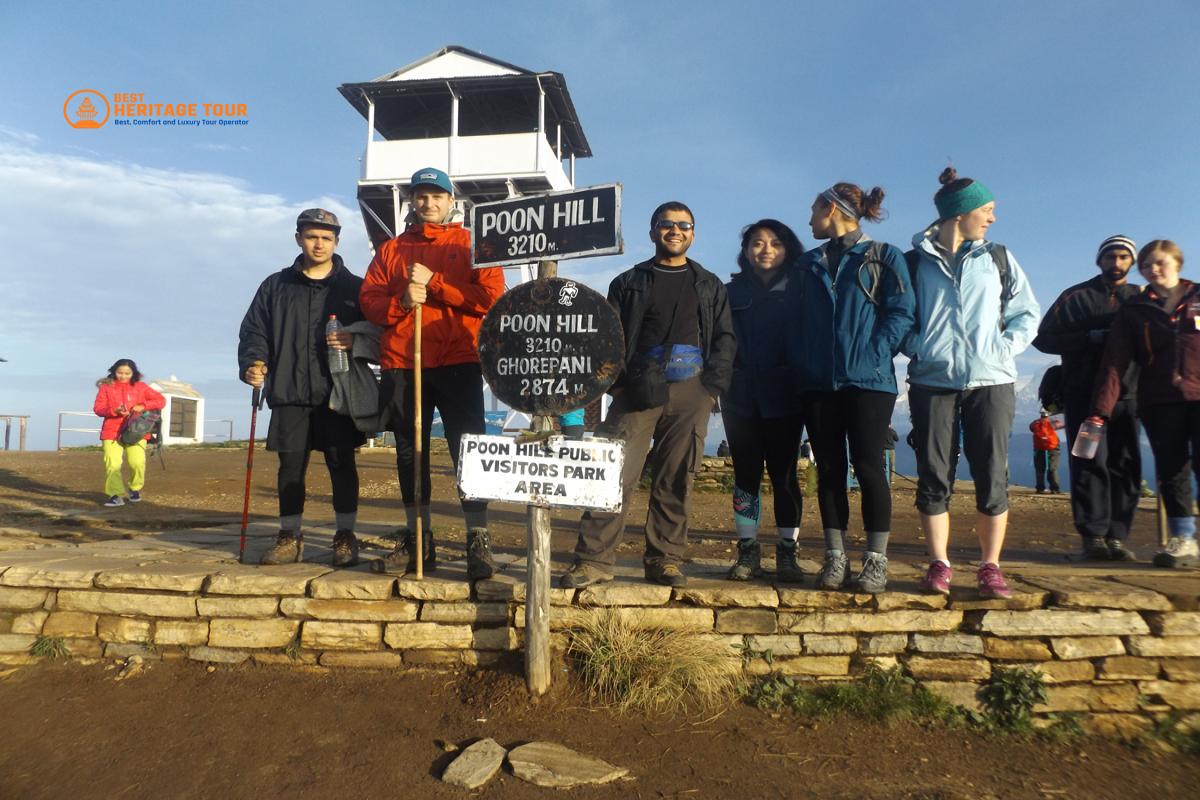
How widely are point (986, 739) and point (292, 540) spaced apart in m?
3.64

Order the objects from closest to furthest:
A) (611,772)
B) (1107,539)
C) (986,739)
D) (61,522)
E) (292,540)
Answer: (611,772)
(986,739)
(292,540)
(1107,539)
(61,522)

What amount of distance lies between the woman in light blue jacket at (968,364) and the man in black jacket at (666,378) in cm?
96

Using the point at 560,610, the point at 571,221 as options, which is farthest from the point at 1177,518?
the point at 571,221

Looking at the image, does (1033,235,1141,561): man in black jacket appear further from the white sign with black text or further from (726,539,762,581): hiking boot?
the white sign with black text

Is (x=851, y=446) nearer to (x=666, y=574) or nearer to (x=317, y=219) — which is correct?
(x=666, y=574)

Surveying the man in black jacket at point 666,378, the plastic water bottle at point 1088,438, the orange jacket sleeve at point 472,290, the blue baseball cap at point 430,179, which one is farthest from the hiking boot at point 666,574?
the plastic water bottle at point 1088,438

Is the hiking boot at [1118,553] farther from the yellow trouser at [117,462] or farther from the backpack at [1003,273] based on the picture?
the yellow trouser at [117,462]

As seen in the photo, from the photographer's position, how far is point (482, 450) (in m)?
2.88

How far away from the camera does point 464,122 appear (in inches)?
809

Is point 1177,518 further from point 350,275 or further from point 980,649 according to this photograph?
point 350,275

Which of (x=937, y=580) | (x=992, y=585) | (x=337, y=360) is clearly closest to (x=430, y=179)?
(x=337, y=360)

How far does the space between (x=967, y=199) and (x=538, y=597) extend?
2767 mm

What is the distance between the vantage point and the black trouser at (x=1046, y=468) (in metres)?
12.3

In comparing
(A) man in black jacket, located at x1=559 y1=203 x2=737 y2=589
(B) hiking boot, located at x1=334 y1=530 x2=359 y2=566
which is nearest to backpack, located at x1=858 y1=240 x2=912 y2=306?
(A) man in black jacket, located at x1=559 y1=203 x2=737 y2=589
